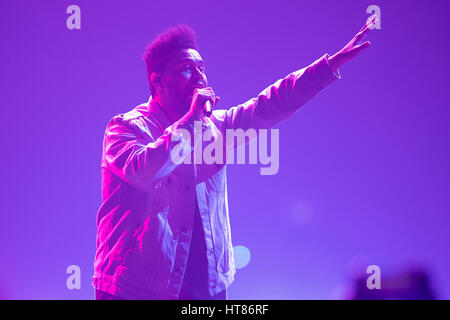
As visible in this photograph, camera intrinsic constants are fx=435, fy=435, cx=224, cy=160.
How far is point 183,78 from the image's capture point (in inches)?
57.3

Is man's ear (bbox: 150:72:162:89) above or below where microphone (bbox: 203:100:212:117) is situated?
above

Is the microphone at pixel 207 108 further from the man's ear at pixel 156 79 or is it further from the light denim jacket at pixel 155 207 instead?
the man's ear at pixel 156 79

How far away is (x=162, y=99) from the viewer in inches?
59.7

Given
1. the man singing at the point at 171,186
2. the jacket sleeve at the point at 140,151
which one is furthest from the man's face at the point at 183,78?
the jacket sleeve at the point at 140,151

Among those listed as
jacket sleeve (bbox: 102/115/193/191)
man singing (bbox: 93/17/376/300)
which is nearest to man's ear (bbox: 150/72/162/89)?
man singing (bbox: 93/17/376/300)

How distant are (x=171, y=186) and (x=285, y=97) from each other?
50 centimetres

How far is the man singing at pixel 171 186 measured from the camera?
1282 millimetres

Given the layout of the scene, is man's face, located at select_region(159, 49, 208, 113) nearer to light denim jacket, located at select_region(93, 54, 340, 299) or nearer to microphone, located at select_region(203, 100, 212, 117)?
light denim jacket, located at select_region(93, 54, 340, 299)

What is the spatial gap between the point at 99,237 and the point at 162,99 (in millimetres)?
509

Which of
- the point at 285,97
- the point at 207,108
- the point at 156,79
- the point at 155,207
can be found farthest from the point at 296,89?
the point at 155,207

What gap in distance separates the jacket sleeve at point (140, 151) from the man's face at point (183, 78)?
→ 17 cm

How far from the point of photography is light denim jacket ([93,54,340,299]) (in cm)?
128
